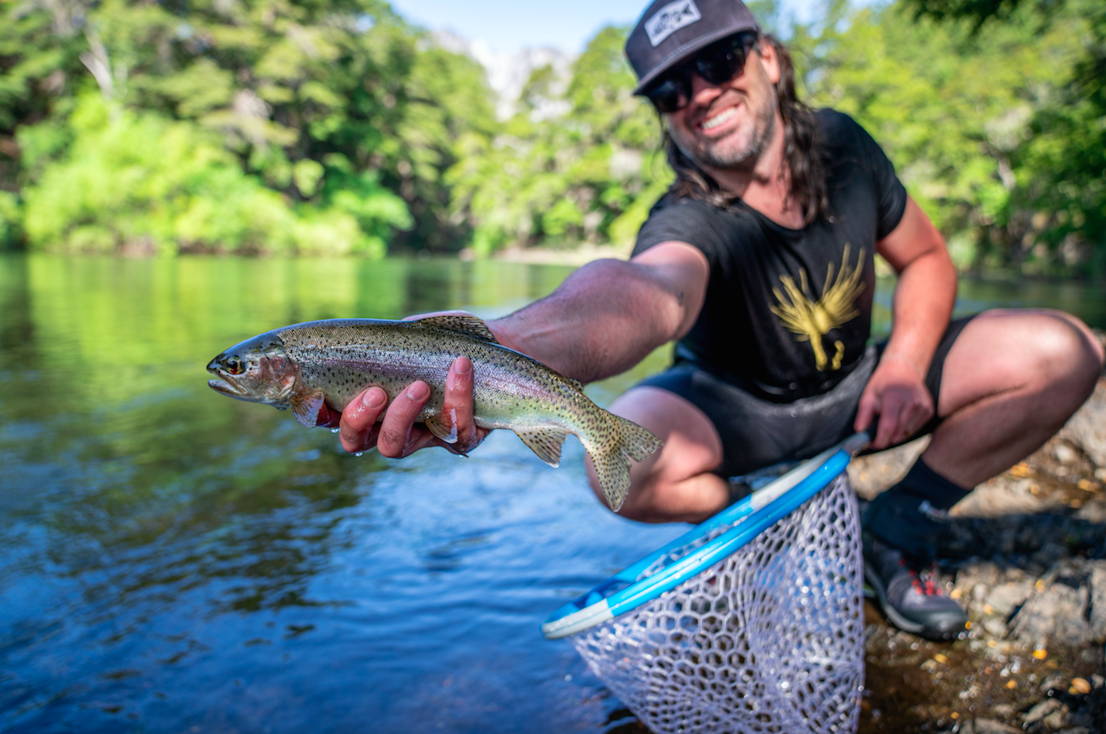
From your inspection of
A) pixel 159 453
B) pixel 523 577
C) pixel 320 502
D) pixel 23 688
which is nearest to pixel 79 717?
pixel 23 688

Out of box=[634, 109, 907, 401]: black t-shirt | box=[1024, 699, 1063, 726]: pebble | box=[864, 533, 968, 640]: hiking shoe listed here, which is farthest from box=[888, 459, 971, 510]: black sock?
box=[1024, 699, 1063, 726]: pebble

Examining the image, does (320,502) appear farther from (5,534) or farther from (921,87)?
(921,87)

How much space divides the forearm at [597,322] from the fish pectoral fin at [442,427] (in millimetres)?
287

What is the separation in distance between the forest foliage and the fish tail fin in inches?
638

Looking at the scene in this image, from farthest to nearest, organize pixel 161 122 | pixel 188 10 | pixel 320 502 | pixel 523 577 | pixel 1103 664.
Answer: pixel 188 10, pixel 161 122, pixel 320 502, pixel 523 577, pixel 1103 664

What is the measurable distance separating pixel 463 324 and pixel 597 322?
19.7 inches

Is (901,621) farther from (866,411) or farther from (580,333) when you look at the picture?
(580,333)

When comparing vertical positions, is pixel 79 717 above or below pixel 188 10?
below

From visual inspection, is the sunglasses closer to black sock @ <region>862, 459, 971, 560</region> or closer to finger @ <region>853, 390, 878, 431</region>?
finger @ <region>853, 390, 878, 431</region>

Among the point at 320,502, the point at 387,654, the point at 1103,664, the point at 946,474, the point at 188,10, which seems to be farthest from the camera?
the point at 188,10

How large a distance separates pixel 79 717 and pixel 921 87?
1531 inches

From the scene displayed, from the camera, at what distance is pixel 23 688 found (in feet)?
9.12

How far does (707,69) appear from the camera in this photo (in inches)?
126

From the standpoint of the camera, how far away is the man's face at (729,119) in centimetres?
325
